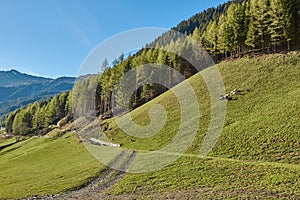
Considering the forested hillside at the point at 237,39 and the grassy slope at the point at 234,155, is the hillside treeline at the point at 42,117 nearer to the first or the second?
the forested hillside at the point at 237,39

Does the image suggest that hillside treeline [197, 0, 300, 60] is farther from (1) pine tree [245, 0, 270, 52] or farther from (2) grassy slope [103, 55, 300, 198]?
(2) grassy slope [103, 55, 300, 198]

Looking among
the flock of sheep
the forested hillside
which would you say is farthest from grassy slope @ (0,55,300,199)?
the forested hillside

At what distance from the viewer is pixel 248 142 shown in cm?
2905

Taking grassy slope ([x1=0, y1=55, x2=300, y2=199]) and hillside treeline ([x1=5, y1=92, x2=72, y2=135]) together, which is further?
hillside treeline ([x1=5, y1=92, x2=72, y2=135])

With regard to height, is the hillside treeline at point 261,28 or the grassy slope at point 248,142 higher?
the hillside treeline at point 261,28

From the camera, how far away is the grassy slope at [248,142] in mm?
18703

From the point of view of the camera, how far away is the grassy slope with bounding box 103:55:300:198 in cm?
1870

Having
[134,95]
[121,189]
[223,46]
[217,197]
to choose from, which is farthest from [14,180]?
[223,46]

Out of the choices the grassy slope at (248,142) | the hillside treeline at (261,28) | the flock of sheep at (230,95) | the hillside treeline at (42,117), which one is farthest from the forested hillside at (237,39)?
the hillside treeline at (42,117)

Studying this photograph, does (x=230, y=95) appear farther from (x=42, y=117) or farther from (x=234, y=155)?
(x=42, y=117)

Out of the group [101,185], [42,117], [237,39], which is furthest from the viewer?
[42,117]

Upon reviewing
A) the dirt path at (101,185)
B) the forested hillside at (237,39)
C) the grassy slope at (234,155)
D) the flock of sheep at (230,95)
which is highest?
the forested hillside at (237,39)

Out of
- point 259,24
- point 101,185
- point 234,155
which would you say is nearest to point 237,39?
point 259,24

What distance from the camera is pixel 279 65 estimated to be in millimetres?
50156
